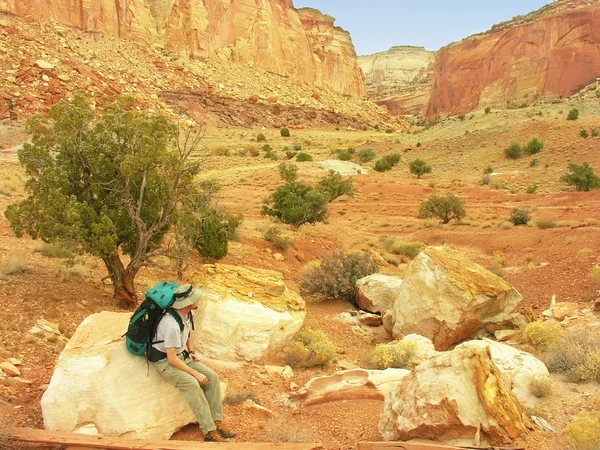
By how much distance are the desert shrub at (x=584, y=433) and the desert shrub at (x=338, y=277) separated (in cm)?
619

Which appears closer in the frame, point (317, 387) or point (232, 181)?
point (317, 387)

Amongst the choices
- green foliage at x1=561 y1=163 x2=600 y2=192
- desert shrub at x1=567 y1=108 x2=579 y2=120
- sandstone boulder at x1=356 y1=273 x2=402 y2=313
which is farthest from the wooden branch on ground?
desert shrub at x1=567 y1=108 x2=579 y2=120

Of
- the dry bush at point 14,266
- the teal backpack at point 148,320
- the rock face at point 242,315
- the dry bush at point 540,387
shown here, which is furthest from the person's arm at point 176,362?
the dry bush at point 14,266

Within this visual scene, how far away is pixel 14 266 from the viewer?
810cm

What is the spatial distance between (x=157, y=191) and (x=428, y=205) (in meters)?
15.8

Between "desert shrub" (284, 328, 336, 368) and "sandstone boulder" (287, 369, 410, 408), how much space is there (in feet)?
3.60

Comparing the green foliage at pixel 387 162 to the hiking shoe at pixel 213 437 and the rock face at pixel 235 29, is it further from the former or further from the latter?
the hiking shoe at pixel 213 437

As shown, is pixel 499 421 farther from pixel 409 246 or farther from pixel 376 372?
pixel 409 246

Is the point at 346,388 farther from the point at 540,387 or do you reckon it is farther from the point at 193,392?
the point at 540,387

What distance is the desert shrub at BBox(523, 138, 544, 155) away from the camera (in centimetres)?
3684

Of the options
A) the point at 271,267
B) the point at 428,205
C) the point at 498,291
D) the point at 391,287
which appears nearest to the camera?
the point at 498,291

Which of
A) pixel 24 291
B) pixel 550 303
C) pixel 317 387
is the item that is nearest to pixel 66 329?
pixel 24 291

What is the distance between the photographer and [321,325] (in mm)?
8898

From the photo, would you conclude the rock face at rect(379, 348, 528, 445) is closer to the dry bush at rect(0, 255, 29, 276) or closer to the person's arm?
the person's arm
